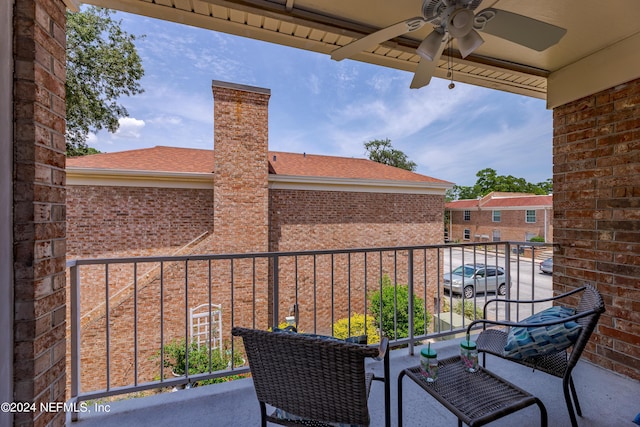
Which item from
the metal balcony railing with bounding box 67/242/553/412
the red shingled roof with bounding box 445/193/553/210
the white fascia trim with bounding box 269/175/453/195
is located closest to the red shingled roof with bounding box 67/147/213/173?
the white fascia trim with bounding box 269/175/453/195

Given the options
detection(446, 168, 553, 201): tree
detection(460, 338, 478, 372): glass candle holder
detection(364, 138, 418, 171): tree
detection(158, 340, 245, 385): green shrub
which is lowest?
detection(158, 340, 245, 385): green shrub

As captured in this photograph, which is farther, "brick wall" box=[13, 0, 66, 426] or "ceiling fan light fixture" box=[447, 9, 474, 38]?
"ceiling fan light fixture" box=[447, 9, 474, 38]

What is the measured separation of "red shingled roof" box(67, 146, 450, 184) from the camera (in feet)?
21.8

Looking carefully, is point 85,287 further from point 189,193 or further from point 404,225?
point 404,225

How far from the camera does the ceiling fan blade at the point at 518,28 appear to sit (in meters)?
1.50

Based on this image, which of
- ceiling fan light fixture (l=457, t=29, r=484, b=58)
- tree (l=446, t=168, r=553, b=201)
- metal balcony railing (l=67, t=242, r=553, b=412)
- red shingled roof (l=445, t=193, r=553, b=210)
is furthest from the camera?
tree (l=446, t=168, r=553, b=201)

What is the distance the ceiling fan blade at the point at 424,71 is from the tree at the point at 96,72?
677 cm

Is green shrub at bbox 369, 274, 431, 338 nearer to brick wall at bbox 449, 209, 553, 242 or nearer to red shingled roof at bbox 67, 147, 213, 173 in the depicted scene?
red shingled roof at bbox 67, 147, 213, 173

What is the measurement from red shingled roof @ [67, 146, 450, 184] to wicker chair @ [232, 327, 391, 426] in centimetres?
647

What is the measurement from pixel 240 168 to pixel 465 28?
5.67m

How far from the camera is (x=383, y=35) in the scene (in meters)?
1.69

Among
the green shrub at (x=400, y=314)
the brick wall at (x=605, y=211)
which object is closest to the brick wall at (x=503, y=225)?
the green shrub at (x=400, y=314)

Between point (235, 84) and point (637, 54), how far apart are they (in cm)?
638

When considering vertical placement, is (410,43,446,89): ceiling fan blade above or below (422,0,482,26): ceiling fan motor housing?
below
